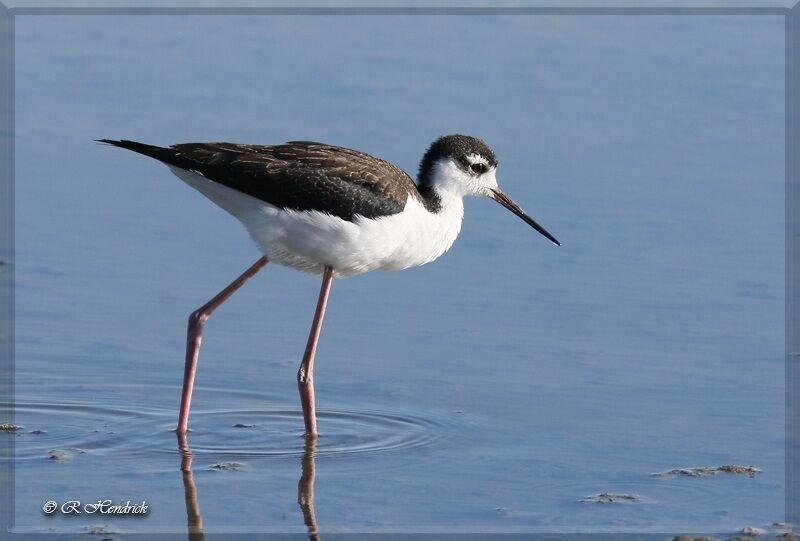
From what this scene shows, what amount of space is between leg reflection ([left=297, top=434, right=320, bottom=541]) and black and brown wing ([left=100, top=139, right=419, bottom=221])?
1.23m

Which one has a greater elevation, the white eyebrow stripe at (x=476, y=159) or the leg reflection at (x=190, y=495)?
the white eyebrow stripe at (x=476, y=159)

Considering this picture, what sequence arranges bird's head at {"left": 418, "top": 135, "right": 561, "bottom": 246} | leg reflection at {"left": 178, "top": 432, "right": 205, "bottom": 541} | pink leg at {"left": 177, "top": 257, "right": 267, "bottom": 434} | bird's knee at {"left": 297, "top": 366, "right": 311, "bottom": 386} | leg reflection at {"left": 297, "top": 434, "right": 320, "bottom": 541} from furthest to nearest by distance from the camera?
bird's head at {"left": 418, "top": 135, "right": 561, "bottom": 246}, bird's knee at {"left": 297, "top": 366, "right": 311, "bottom": 386}, pink leg at {"left": 177, "top": 257, "right": 267, "bottom": 434}, leg reflection at {"left": 297, "top": 434, "right": 320, "bottom": 541}, leg reflection at {"left": 178, "top": 432, "right": 205, "bottom": 541}

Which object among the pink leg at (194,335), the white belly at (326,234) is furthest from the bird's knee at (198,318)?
the white belly at (326,234)

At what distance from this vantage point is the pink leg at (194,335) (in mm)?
8148

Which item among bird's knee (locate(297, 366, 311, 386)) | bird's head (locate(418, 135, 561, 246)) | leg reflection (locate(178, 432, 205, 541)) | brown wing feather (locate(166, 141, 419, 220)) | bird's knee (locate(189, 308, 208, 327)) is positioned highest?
bird's head (locate(418, 135, 561, 246))

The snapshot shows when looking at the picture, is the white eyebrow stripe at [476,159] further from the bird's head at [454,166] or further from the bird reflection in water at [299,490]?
the bird reflection in water at [299,490]

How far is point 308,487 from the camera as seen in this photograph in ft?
23.7

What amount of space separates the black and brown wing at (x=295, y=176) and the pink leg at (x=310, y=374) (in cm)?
47

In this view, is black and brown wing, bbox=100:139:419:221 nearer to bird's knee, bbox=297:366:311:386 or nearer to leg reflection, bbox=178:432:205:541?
bird's knee, bbox=297:366:311:386

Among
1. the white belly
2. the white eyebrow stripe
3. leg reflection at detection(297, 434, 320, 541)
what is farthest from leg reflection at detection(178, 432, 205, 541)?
the white eyebrow stripe

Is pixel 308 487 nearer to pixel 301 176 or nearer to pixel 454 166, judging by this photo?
pixel 301 176

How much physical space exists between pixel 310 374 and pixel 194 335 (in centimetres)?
72

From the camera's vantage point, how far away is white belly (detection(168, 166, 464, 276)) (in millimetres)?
8188

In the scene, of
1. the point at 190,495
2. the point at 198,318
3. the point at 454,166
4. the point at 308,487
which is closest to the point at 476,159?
the point at 454,166
